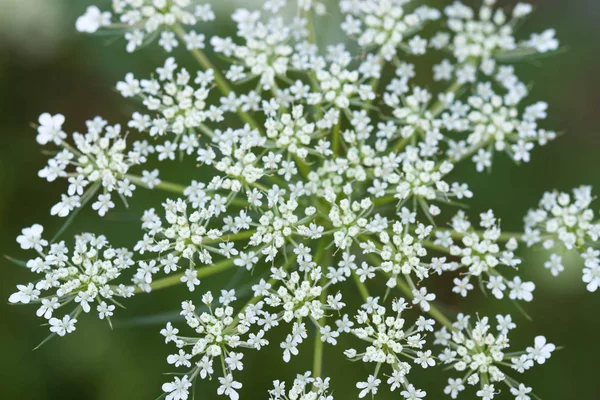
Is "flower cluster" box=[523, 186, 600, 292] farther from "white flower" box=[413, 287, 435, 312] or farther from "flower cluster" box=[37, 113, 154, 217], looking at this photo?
"flower cluster" box=[37, 113, 154, 217]

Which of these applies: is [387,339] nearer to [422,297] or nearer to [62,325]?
[422,297]

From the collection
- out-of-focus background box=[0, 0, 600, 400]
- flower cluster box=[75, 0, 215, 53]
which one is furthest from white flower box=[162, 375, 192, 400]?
flower cluster box=[75, 0, 215, 53]

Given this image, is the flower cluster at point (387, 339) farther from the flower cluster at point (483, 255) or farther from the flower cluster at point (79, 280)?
the flower cluster at point (79, 280)

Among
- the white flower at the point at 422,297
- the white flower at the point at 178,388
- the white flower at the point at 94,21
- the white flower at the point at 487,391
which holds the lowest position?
the white flower at the point at 178,388

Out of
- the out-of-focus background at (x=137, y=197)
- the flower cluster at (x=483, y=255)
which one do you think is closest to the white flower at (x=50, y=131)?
the out-of-focus background at (x=137, y=197)

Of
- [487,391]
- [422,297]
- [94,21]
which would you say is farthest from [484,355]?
[94,21]

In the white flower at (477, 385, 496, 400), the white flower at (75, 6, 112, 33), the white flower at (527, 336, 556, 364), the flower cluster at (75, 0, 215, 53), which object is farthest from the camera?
the white flower at (75, 6, 112, 33)

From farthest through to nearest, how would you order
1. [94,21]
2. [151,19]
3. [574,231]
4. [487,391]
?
[94,21], [151,19], [574,231], [487,391]

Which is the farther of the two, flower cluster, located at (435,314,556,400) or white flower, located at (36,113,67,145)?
white flower, located at (36,113,67,145)

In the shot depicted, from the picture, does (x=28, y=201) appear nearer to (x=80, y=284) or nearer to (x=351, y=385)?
(x=80, y=284)
